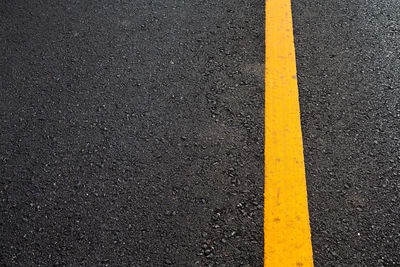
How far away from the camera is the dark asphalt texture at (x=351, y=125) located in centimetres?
168

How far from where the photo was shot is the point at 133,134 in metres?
2.13

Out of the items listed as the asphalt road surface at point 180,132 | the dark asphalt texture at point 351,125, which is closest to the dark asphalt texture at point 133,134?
the asphalt road surface at point 180,132

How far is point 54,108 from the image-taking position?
90.0 inches

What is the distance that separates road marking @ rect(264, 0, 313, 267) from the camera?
5.45 feet

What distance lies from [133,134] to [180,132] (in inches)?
9.4

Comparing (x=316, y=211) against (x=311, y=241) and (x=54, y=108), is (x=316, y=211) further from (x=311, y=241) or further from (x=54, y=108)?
(x=54, y=108)

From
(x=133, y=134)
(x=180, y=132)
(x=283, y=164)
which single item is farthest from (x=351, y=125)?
(x=133, y=134)

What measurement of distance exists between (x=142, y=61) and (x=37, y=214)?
114 centimetres

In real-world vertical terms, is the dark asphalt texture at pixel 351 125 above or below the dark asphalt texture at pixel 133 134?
above

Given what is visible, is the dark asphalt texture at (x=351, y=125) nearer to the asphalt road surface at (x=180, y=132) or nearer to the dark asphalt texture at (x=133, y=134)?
the asphalt road surface at (x=180, y=132)

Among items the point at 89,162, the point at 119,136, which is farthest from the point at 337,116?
the point at 89,162

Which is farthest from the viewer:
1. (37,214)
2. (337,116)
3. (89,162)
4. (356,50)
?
(356,50)

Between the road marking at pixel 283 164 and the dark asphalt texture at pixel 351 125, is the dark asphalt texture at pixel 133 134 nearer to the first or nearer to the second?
the road marking at pixel 283 164

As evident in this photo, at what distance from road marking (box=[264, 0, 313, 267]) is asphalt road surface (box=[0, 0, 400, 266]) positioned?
0.04 metres
